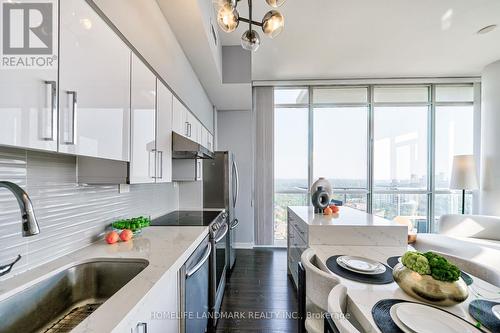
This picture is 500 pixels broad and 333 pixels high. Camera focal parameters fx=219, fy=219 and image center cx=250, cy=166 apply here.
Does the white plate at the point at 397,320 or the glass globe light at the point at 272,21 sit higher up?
the glass globe light at the point at 272,21

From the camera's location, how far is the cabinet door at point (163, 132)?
1601 millimetres

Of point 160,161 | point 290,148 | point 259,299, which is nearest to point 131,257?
point 160,161

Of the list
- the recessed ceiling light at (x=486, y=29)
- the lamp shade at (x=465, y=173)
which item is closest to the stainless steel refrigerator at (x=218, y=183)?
the recessed ceiling light at (x=486, y=29)

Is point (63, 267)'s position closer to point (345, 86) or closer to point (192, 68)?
point (192, 68)

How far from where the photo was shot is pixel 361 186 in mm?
4340

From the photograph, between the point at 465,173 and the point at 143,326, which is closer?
the point at 143,326

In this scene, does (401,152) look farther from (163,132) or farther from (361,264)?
(163,132)

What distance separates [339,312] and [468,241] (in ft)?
9.97

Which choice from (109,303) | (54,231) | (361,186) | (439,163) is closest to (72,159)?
(54,231)

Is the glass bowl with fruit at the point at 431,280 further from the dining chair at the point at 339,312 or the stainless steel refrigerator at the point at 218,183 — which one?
the stainless steel refrigerator at the point at 218,183

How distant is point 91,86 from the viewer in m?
0.93

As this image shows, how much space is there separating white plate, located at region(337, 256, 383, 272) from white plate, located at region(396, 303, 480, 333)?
1.25 feet

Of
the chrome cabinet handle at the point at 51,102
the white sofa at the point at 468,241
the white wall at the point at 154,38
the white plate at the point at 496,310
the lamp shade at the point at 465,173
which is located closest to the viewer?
the chrome cabinet handle at the point at 51,102

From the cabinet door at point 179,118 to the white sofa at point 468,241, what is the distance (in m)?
2.39
